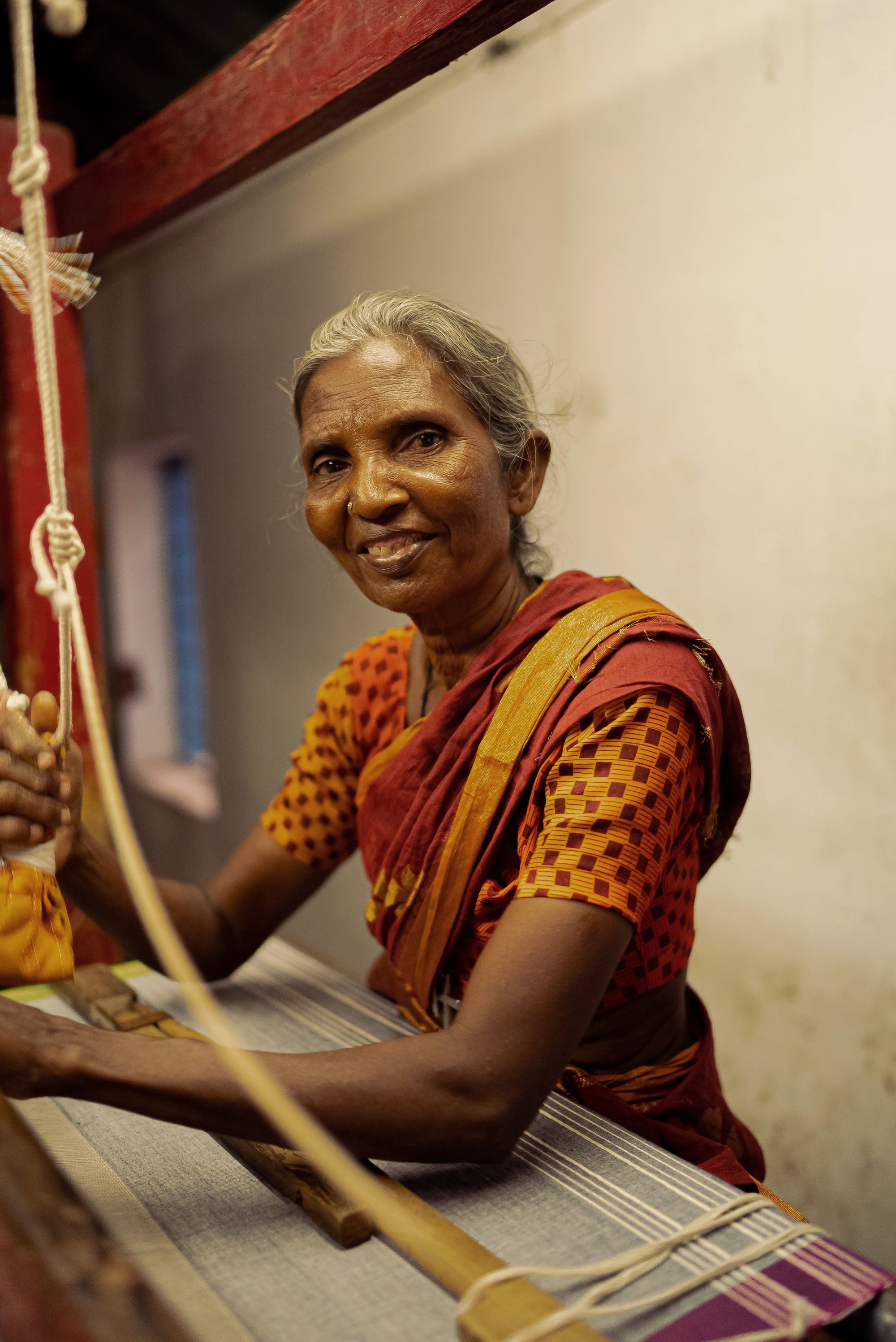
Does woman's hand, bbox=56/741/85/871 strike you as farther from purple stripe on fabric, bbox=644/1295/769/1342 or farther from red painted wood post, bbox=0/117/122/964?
red painted wood post, bbox=0/117/122/964

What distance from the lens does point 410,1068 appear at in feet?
2.94

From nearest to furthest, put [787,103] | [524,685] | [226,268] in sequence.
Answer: [524,685]
[787,103]
[226,268]

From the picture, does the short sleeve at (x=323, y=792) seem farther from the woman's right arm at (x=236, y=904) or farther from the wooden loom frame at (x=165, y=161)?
the wooden loom frame at (x=165, y=161)

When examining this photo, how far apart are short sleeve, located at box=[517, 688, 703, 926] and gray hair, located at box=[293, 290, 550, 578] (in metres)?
0.41

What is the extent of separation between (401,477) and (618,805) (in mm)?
466

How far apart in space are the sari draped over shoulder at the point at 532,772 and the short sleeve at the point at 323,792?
0.70ft

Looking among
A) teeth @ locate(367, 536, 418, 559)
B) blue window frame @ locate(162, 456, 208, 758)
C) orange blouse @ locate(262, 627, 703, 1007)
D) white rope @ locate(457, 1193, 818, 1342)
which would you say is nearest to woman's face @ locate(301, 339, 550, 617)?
teeth @ locate(367, 536, 418, 559)

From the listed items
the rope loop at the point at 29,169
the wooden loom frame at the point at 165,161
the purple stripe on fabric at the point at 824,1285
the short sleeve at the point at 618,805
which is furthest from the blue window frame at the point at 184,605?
the purple stripe on fabric at the point at 824,1285

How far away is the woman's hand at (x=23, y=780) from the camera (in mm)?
985

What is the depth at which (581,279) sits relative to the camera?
2.14 metres

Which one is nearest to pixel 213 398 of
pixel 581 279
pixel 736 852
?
pixel 581 279

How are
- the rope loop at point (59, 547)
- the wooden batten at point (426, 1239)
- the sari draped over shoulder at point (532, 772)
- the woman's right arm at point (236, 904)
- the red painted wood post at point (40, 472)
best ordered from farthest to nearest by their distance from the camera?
the red painted wood post at point (40, 472) < the woman's right arm at point (236, 904) < the sari draped over shoulder at point (532, 772) < the rope loop at point (59, 547) < the wooden batten at point (426, 1239)

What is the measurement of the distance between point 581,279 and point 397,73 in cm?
94

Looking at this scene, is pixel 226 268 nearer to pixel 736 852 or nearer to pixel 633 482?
pixel 633 482
